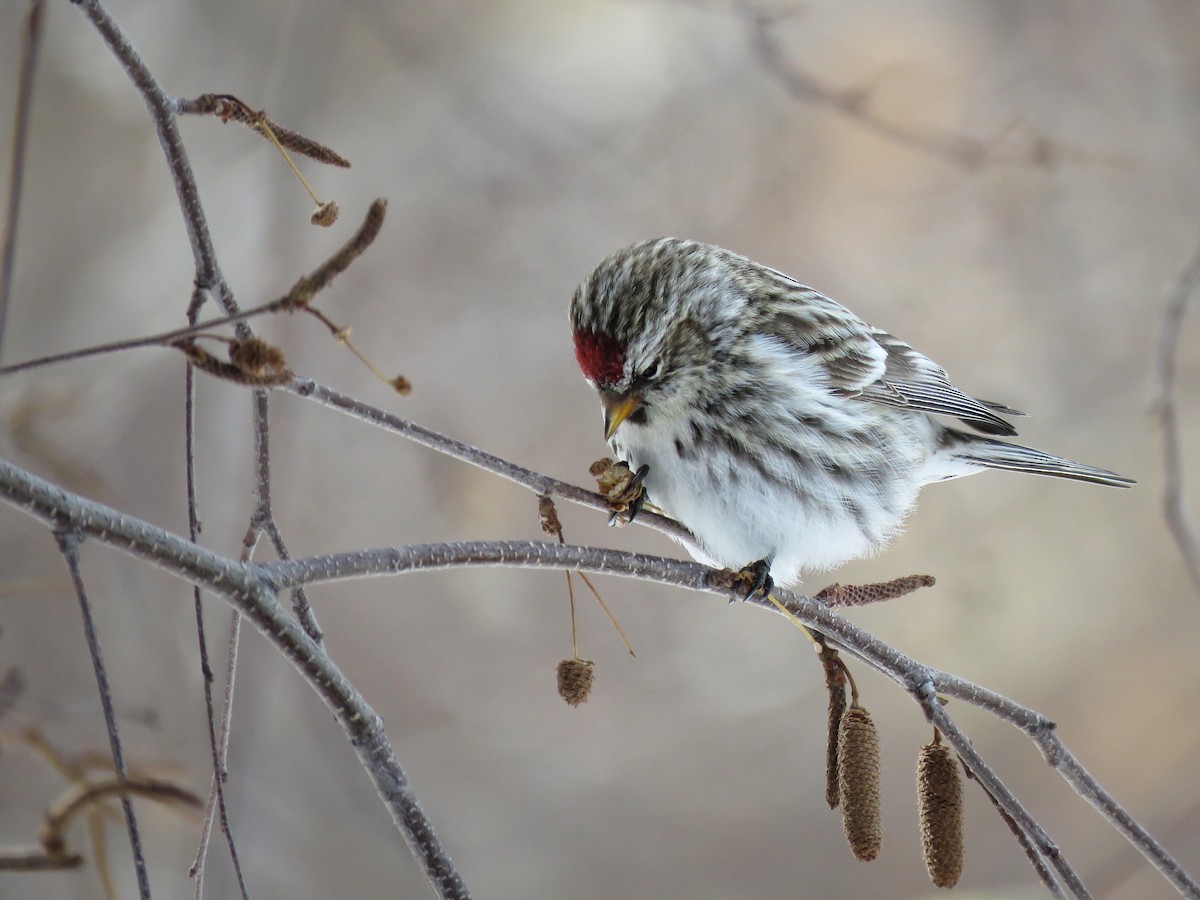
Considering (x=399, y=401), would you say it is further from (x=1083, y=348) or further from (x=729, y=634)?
(x=1083, y=348)

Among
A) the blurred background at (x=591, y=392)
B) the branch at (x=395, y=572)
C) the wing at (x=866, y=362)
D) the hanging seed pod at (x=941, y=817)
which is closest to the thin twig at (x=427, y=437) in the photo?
the branch at (x=395, y=572)

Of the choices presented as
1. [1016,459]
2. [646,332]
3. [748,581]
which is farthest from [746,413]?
[1016,459]

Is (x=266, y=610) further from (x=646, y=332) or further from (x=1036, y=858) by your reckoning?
(x=646, y=332)

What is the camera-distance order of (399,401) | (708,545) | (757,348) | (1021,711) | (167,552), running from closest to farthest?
1. (167,552)
2. (1021,711)
3. (708,545)
4. (757,348)
5. (399,401)

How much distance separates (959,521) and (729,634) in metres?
0.66

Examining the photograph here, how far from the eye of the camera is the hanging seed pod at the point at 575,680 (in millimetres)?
1073

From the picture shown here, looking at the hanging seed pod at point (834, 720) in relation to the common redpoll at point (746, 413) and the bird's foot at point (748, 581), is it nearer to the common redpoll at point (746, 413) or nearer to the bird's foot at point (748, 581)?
the bird's foot at point (748, 581)

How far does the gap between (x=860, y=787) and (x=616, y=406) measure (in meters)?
0.67

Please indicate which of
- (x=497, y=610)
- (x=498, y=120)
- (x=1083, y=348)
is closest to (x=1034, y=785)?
(x=1083, y=348)

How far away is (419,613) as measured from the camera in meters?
2.87

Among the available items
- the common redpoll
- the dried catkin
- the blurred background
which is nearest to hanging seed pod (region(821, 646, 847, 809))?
the dried catkin

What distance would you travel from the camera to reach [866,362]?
1881 millimetres

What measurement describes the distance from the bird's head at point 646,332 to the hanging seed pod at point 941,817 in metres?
0.63

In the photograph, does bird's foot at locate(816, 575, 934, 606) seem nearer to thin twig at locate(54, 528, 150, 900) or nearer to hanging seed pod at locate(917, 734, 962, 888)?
hanging seed pod at locate(917, 734, 962, 888)
